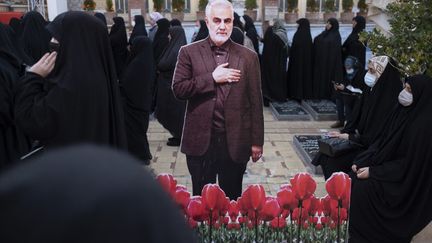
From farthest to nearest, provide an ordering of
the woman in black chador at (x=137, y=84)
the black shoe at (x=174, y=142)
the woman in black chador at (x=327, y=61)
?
the woman in black chador at (x=327, y=61), the black shoe at (x=174, y=142), the woman in black chador at (x=137, y=84)

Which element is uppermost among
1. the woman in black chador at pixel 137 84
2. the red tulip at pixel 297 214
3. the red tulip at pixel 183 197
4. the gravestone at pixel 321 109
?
the woman in black chador at pixel 137 84

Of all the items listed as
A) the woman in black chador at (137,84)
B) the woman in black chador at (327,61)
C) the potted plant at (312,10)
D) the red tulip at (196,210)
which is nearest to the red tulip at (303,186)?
the red tulip at (196,210)

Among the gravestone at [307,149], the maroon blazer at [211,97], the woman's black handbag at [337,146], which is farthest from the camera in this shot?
the gravestone at [307,149]

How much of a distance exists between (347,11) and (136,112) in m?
14.5

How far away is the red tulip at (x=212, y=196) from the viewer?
2.80 meters

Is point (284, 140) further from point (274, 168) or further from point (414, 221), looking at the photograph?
point (414, 221)

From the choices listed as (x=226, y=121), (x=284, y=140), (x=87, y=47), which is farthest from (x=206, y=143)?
(x=284, y=140)

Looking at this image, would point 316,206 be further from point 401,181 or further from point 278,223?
point 401,181

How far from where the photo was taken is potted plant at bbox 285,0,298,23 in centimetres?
1761

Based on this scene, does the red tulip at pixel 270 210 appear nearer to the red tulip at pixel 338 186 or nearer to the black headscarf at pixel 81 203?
the red tulip at pixel 338 186

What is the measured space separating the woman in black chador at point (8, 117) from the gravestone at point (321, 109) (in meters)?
5.30

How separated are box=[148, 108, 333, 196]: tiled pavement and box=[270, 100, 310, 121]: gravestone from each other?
5.2 inches

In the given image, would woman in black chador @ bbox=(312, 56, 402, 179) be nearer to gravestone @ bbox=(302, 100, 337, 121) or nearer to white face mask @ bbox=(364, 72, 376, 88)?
white face mask @ bbox=(364, 72, 376, 88)

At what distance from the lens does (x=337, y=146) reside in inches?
165
